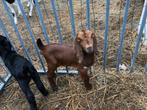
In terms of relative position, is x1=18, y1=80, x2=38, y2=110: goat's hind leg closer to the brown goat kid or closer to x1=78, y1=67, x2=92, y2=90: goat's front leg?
the brown goat kid

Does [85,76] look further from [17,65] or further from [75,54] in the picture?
[17,65]

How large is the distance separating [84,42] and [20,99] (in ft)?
3.30

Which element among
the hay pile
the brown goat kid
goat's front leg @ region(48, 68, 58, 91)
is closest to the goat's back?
the brown goat kid

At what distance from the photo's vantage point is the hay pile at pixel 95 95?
2.24m

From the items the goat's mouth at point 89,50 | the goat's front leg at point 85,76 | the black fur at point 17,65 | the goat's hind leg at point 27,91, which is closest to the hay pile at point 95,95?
the goat's front leg at point 85,76

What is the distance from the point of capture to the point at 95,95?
231 centimetres

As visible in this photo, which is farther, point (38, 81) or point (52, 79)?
point (52, 79)

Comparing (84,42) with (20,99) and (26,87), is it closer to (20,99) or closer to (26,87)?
(26,87)

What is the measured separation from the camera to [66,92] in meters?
2.39

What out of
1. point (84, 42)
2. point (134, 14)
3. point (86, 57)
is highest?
point (84, 42)

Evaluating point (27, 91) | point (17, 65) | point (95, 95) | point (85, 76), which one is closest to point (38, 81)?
point (27, 91)

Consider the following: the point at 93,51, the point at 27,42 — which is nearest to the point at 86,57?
the point at 93,51

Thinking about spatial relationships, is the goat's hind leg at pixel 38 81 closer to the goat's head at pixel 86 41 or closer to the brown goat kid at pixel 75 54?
the brown goat kid at pixel 75 54

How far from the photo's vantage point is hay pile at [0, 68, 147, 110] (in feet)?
7.34
